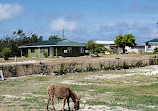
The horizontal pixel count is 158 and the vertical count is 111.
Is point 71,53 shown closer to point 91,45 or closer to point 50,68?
point 91,45

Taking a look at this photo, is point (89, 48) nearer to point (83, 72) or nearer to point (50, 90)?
point (83, 72)

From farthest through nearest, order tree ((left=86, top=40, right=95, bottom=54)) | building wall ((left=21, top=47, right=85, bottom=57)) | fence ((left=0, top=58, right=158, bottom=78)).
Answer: tree ((left=86, top=40, right=95, bottom=54))
building wall ((left=21, top=47, right=85, bottom=57))
fence ((left=0, top=58, right=158, bottom=78))

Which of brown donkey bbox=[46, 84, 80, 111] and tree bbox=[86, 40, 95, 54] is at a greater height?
tree bbox=[86, 40, 95, 54]

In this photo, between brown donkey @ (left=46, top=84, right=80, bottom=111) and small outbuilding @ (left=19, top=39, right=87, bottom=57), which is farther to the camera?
small outbuilding @ (left=19, top=39, right=87, bottom=57)

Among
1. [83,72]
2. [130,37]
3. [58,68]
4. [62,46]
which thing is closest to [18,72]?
[58,68]

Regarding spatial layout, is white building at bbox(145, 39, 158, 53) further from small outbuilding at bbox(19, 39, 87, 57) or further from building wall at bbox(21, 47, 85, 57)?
building wall at bbox(21, 47, 85, 57)

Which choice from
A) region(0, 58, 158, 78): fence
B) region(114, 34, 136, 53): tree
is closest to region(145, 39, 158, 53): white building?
region(114, 34, 136, 53): tree

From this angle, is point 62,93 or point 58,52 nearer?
point 62,93

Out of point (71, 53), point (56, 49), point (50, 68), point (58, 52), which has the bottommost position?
point (50, 68)

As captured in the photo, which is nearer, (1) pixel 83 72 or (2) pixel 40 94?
(2) pixel 40 94

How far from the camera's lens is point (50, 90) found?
382 inches

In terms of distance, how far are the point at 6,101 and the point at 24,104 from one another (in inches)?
57.8

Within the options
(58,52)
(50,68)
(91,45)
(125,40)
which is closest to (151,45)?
(125,40)

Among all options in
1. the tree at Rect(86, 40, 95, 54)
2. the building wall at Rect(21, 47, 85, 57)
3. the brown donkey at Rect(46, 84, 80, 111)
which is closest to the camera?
the brown donkey at Rect(46, 84, 80, 111)
